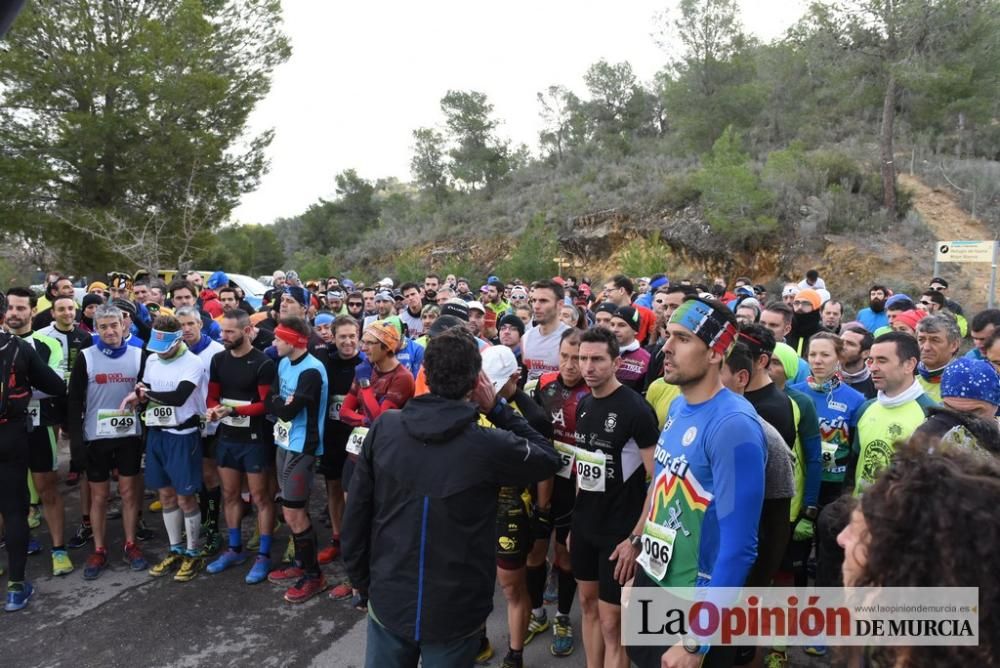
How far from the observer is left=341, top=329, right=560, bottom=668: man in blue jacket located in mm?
2428

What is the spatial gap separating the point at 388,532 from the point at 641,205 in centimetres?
2358

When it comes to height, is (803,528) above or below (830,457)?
below

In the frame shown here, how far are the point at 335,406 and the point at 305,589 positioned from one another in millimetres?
1489

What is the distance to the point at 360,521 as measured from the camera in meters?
2.62

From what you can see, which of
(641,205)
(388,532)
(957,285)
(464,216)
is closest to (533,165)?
(464,216)

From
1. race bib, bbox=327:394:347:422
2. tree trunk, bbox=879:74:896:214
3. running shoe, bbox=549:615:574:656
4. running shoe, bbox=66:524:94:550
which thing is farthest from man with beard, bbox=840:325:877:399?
tree trunk, bbox=879:74:896:214

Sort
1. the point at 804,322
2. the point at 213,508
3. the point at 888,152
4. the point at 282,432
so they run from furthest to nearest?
the point at 888,152 < the point at 804,322 < the point at 213,508 < the point at 282,432

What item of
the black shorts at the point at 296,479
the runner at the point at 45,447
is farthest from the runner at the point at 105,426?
the black shorts at the point at 296,479

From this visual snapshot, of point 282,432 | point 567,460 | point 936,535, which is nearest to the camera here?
point 936,535

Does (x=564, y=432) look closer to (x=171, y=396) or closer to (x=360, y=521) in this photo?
(x=360, y=521)

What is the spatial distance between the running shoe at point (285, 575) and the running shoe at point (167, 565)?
2.84ft

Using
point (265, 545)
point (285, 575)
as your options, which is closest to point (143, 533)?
point (265, 545)

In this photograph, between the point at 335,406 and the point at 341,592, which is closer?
the point at 341,592

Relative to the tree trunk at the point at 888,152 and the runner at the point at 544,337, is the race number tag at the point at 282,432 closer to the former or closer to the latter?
the runner at the point at 544,337
